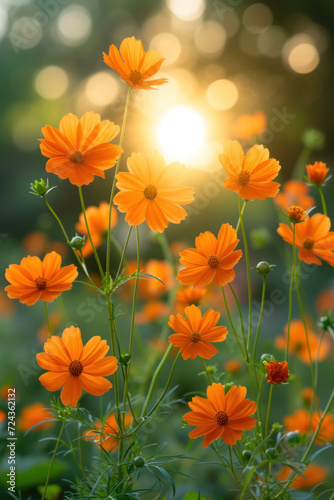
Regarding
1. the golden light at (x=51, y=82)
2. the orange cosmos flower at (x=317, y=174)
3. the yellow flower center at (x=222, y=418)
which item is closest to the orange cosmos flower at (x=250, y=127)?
the orange cosmos flower at (x=317, y=174)

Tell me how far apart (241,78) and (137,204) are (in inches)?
109

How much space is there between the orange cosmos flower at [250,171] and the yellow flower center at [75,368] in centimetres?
Answer: 18

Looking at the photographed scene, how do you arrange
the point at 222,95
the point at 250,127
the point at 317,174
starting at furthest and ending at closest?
the point at 222,95, the point at 250,127, the point at 317,174

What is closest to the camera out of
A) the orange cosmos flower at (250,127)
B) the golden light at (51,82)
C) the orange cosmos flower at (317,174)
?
the orange cosmos flower at (317,174)

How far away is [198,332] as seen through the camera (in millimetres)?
434

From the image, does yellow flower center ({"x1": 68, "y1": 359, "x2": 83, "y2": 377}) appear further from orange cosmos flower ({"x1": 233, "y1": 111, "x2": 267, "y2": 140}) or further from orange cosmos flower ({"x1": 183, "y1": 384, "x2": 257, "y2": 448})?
orange cosmos flower ({"x1": 233, "y1": 111, "x2": 267, "y2": 140})

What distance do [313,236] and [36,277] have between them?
25 centimetres

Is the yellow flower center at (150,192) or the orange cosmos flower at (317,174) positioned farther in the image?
the orange cosmos flower at (317,174)

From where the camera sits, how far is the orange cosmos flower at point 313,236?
469 millimetres

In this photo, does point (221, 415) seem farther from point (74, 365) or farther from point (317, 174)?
point (317, 174)

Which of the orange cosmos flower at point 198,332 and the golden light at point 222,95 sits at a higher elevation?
the golden light at point 222,95

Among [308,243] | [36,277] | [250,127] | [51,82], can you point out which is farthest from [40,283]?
[51,82]

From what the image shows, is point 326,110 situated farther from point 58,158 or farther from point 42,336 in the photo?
point 58,158

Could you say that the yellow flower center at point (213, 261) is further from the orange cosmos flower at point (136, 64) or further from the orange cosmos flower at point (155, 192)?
the orange cosmos flower at point (136, 64)
